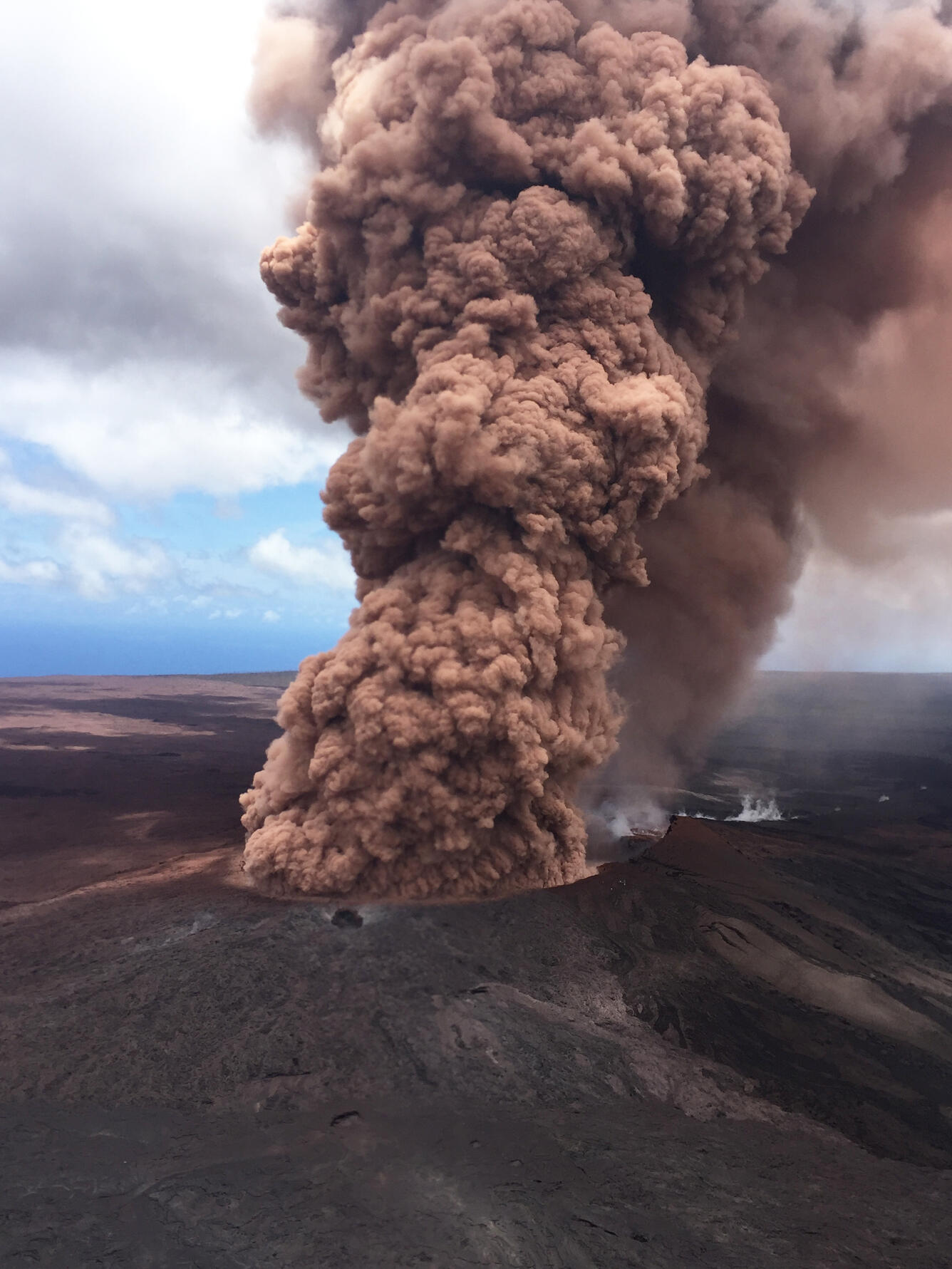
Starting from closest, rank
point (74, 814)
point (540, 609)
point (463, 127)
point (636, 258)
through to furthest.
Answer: point (540, 609) → point (463, 127) → point (636, 258) → point (74, 814)

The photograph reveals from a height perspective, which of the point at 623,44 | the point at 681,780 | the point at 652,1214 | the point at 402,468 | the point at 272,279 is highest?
the point at 623,44

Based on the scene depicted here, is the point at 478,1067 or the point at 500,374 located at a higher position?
the point at 500,374

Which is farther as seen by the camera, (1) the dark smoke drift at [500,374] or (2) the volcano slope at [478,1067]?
(1) the dark smoke drift at [500,374]

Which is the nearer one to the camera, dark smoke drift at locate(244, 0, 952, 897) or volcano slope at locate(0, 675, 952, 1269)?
volcano slope at locate(0, 675, 952, 1269)

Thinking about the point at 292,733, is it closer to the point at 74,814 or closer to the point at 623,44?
the point at 74,814

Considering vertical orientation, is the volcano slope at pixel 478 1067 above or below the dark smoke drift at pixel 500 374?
below

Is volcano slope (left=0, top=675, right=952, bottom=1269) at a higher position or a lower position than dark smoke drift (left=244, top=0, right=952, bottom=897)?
lower

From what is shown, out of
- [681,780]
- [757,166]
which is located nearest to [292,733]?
[757,166]

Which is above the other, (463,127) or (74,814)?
(463,127)
